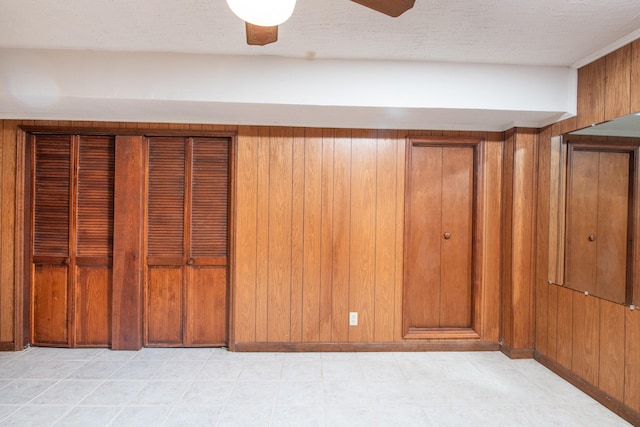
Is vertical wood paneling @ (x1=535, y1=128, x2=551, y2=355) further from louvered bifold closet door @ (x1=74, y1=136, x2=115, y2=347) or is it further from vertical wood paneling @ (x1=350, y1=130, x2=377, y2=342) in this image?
louvered bifold closet door @ (x1=74, y1=136, x2=115, y2=347)

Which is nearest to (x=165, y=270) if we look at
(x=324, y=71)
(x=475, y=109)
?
(x=324, y=71)

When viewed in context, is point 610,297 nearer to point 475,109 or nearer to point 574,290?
point 574,290

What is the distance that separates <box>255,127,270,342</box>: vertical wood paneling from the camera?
113 inches

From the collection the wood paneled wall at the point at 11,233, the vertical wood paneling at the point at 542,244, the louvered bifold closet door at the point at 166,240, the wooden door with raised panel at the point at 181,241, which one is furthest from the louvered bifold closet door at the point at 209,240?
the vertical wood paneling at the point at 542,244

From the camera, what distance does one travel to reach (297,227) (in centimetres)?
288

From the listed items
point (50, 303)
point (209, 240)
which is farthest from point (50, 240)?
point (209, 240)

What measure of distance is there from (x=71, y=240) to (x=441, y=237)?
330 centimetres

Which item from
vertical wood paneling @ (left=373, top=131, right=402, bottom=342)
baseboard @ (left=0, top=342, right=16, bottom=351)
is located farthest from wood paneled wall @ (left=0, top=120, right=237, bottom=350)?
vertical wood paneling @ (left=373, top=131, right=402, bottom=342)

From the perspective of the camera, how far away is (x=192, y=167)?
2.89 meters

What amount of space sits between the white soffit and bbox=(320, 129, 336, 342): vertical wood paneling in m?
0.42

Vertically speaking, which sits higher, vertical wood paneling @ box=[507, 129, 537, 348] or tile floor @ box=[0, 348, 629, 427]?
vertical wood paneling @ box=[507, 129, 537, 348]

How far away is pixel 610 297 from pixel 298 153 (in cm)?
248

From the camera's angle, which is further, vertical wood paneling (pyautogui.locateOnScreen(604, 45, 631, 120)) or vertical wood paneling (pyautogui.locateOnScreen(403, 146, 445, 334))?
vertical wood paneling (pyautogui.locateOnScreen(403, 146, 445, 334))

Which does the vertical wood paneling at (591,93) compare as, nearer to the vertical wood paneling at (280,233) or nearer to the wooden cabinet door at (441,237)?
the wooden cabinet door at (441,237)
